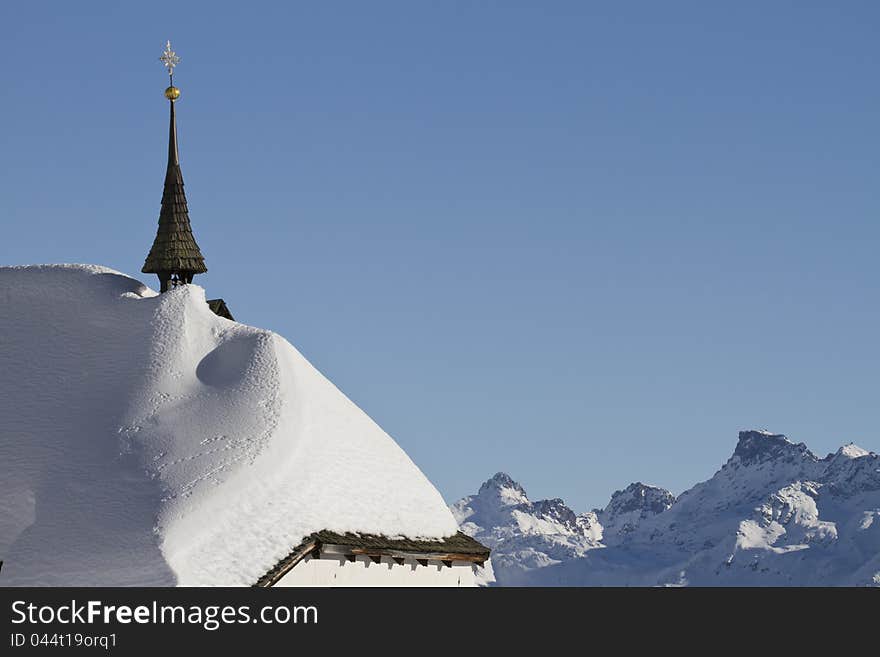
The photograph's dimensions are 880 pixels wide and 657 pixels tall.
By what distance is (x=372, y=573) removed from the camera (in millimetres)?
58312

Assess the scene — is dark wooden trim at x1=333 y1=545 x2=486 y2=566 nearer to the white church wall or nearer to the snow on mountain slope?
the white church wall

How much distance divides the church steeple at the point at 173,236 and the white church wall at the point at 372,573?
1821 cm

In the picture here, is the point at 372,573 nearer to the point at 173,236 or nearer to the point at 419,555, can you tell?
the point at 419,555

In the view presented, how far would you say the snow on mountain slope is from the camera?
53406 mm

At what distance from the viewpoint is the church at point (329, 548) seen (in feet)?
183

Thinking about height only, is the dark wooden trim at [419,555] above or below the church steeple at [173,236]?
below

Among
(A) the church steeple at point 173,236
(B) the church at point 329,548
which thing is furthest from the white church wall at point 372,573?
(A) the church steeple at point 173,236

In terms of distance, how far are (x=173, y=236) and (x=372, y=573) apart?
71.4 feet

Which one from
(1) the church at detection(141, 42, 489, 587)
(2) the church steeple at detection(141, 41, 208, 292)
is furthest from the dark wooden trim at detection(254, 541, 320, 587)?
A: (2) the church steeple at detection(141, 41, 208, 292)

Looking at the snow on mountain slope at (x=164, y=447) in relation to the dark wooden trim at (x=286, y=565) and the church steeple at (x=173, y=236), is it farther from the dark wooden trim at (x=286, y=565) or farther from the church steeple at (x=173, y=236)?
the church steeple at (x=173, y=236)

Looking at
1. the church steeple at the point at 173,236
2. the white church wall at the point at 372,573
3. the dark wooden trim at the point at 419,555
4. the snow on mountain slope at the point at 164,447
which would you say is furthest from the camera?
the church steeple at the point at 173,236
